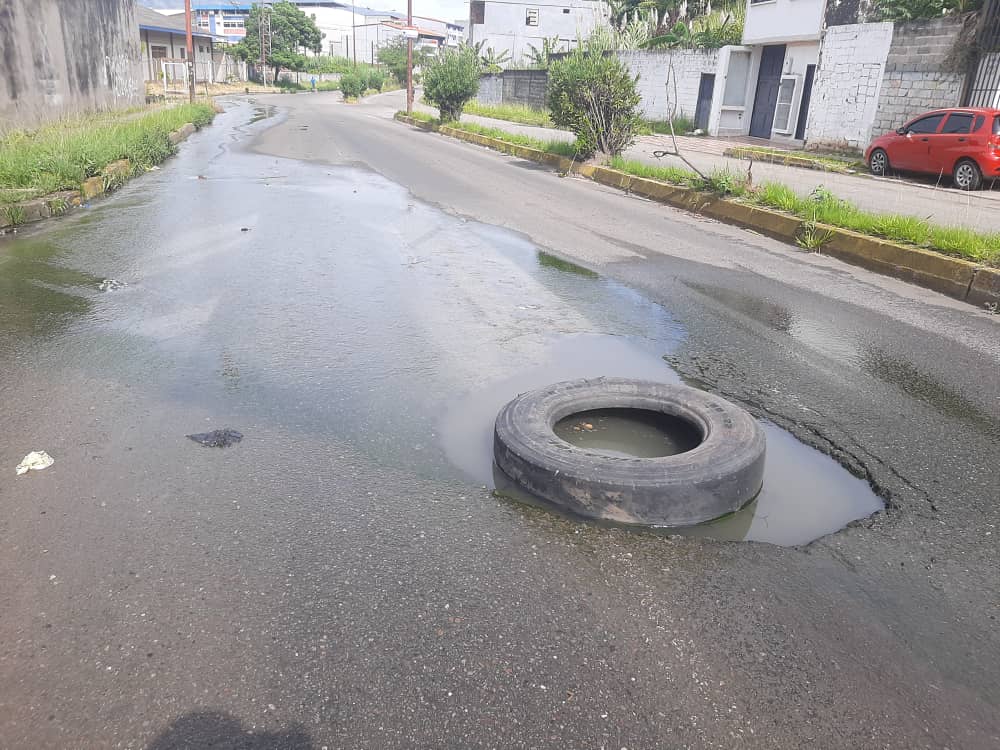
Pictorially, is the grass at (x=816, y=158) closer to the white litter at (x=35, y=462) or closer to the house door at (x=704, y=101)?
the house door at (x=704, y=101)

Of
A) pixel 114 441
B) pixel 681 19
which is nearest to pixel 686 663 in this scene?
pixel 114 441

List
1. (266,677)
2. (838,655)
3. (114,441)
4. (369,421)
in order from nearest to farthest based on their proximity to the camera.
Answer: (266,677), (838,655), (114,441), (369,421)

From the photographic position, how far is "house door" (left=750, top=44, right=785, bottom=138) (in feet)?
86.5

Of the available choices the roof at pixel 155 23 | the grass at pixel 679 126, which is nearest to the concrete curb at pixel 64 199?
the grass at pixel 679 126

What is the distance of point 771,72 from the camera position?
26688 millimetres

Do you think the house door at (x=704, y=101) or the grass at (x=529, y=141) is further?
the house door at (x=704, y=101)

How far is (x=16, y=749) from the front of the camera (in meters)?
1.99

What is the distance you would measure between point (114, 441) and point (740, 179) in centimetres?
984

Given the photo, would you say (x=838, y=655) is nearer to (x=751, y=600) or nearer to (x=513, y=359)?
(x=751, y=600)

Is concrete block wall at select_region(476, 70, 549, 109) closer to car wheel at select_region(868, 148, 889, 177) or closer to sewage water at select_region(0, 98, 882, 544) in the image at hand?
car wheel at select_region(868, 148, 889, 177)

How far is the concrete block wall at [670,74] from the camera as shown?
29062 mm

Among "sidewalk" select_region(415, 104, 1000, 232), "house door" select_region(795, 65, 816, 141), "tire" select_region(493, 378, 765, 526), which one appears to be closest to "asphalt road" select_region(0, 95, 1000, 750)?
"tire" select_region(493, 378, 765, 526)

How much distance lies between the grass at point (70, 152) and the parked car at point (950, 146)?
15470 mm

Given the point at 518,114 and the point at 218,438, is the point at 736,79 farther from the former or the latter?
the point at 218,438
